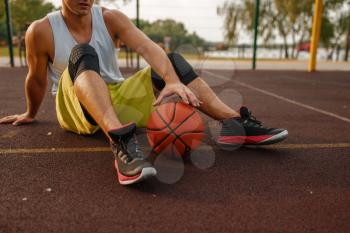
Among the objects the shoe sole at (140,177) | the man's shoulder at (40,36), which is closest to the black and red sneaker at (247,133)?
the shoe sole at (140,177)

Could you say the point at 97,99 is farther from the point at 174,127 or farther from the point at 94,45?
the point at 94,45

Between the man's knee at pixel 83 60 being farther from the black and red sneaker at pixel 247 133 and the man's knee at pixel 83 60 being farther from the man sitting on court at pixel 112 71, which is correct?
the black and red sneaker at pixel 247 133

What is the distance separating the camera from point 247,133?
2.46 meters

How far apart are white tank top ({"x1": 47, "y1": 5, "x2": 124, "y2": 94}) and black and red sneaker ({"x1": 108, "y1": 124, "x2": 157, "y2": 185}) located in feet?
2.77

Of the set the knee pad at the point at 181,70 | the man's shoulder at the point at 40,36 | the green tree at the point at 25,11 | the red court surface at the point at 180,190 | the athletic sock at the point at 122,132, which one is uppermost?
the green tree at the point at 25,11

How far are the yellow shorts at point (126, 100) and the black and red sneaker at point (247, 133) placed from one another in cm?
56

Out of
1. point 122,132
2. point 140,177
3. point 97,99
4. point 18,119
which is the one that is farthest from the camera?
point 18,119

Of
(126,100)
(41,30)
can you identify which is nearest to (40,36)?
(41,30)

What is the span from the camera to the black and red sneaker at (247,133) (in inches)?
94.6

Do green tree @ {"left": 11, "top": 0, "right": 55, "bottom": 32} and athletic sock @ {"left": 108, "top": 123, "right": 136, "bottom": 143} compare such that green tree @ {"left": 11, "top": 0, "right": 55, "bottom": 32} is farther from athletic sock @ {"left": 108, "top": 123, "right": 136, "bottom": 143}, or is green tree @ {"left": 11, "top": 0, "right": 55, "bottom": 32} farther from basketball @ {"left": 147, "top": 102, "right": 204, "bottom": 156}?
athletic sock @ {"left": 108, "top": 123, "right": 136, "bottom": 143}

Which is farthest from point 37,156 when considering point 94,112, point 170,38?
point 170,38

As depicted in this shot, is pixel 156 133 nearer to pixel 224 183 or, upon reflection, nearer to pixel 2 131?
pixel 224 183

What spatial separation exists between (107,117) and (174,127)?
444 mm

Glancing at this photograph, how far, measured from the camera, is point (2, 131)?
2.94 metres
